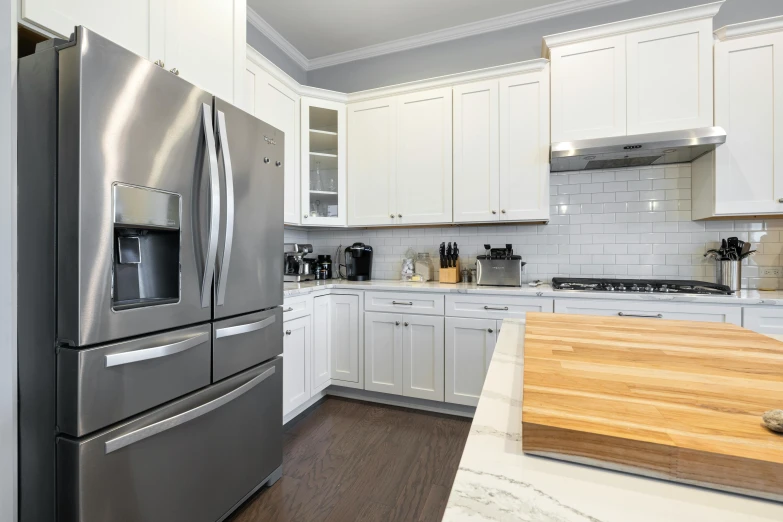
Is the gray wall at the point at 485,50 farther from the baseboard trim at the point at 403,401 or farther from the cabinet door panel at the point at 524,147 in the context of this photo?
the baseboard trim at the point at 403,401

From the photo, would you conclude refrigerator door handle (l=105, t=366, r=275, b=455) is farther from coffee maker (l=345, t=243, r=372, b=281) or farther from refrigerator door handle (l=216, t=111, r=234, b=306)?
coffee maker (l=345, t=243, r=372, b=281)

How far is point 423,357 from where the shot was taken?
2576 mm

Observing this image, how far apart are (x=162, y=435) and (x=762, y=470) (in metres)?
1.44

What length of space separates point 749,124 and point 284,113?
302cm

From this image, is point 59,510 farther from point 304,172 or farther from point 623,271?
point 623,271

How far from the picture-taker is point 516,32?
2.91m

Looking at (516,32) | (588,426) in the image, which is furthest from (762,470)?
(516,32)

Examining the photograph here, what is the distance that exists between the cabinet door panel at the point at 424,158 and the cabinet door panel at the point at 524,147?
1.35ft

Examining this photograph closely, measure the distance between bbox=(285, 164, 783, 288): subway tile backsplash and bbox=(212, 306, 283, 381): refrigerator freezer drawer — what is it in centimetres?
180

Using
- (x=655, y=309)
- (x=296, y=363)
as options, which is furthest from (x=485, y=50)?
(x=296, y=363)

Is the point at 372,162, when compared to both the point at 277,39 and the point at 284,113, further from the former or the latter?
the point at 277,39

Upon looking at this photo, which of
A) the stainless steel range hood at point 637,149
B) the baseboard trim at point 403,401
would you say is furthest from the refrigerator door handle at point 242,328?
the stainless steel range hood at point 637,149

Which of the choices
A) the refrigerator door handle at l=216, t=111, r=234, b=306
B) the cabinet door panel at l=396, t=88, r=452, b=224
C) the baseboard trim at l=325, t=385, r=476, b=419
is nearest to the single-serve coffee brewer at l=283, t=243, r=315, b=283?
the cabinet door panel at l=396, t=88, r=452, b=224

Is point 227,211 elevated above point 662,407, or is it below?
above
